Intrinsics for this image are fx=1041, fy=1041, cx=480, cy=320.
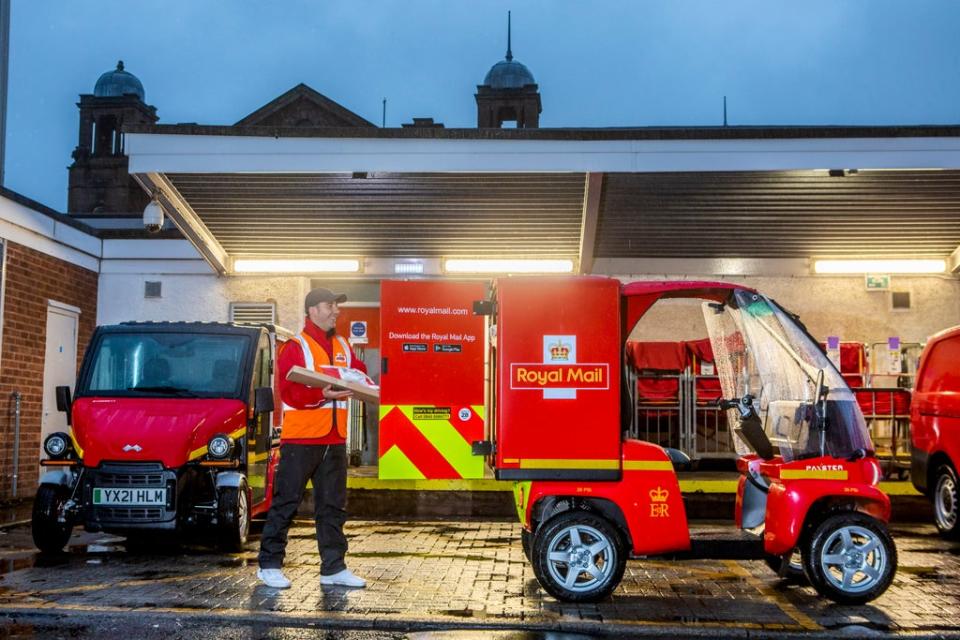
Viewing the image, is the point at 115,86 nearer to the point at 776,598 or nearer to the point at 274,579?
the point at 274,579

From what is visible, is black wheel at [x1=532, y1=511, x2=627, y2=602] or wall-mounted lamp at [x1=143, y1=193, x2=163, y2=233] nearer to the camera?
black wheel at [x1=532, y1=511, x2=627, y2=602]

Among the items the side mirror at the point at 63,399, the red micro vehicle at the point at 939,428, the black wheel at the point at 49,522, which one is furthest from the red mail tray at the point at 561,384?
the red micro vehicle at the point at 939,428

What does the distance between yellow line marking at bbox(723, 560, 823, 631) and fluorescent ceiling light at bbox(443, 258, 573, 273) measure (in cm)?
665

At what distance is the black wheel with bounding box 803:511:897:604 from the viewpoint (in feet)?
22.0

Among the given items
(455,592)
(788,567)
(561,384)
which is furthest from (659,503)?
(455,592)

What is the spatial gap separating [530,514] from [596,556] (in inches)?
20.9

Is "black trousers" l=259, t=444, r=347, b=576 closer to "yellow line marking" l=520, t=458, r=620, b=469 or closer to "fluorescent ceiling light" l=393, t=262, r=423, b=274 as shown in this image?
"yellow line marking" l=520, t=458, r=620, b=469

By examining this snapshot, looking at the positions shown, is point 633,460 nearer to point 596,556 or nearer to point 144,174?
point 596,556

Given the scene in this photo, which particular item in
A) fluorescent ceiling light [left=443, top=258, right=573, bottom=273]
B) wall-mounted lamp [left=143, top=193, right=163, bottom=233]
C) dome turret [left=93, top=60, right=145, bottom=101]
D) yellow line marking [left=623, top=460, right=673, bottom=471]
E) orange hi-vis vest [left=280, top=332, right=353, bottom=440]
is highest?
dome turret [left=93, top=60, right=145, bottom=101]

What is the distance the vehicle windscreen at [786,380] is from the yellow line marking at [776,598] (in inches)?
37.0

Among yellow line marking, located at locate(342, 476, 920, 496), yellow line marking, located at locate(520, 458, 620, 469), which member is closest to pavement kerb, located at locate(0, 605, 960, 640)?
yellow line marking, located at locate(520, 458, 620, 469)

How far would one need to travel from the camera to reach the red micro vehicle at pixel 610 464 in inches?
264

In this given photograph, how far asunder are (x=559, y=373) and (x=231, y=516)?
3.45 metres

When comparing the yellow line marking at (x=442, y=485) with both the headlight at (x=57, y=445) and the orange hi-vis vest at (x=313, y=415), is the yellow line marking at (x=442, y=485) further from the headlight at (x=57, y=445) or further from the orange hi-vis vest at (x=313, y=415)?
the orange hi-vis vest at (x=313, y=415)
